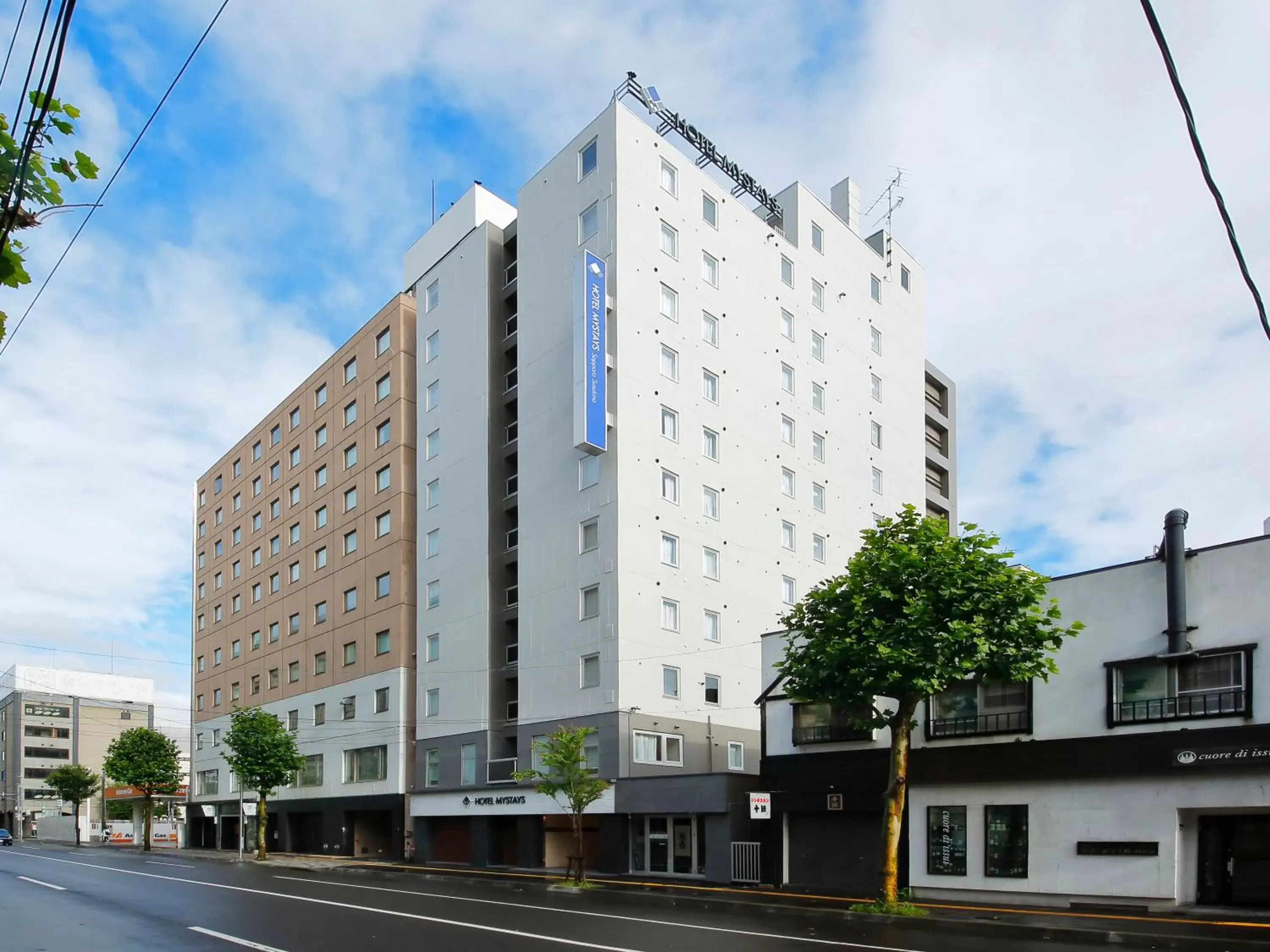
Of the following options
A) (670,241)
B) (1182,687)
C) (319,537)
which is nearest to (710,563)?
(670,241)

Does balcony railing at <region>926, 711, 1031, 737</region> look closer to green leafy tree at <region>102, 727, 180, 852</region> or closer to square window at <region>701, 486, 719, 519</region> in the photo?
square window at <region>701, 486, 719, 519</region>

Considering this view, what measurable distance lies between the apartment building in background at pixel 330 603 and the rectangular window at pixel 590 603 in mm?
14047

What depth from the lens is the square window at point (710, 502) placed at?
141 feet

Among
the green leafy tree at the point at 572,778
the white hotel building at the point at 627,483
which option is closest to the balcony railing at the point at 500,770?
the white hotel building at the point at 627,483

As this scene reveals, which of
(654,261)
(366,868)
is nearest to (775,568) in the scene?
(654,261)

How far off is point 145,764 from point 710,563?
161 ft

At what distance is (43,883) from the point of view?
32594mm

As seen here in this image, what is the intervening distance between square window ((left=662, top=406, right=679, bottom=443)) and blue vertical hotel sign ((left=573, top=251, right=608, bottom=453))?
2840 mm

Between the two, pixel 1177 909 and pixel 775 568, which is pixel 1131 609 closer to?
pixel 1177 909

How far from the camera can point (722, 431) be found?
146 feet

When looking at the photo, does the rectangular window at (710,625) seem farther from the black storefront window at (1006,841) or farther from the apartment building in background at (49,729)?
the apartment building in background at (49,729)

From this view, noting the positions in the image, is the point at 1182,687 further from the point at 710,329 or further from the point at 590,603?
the point at 710,329

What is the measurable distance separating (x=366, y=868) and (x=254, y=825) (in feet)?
73.7

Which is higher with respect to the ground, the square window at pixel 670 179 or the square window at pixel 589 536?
the square window at pixel 670 179
